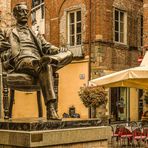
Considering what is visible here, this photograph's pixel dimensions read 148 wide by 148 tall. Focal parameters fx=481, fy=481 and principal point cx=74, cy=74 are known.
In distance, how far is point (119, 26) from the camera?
954 inches

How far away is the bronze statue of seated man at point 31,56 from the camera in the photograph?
21.6ft

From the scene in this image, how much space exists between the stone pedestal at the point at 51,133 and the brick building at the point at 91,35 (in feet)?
52.3

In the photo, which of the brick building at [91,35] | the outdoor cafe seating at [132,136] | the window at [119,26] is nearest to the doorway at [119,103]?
the brick building at [91,35]

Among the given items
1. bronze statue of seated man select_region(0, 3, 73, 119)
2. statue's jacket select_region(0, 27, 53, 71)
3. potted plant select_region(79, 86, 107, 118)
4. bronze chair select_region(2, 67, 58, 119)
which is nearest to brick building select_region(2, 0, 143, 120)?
potted plant select_region(79, 86, 107, 118)

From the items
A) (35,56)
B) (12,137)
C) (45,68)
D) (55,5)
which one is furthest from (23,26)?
(55,5)

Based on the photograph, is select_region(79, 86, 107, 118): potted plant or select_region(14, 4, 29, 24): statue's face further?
select_region(79, 86, 107, 118): potted plant

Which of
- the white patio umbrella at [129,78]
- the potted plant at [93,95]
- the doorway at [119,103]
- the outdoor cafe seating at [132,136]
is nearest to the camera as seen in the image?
the white patio umbrella at [129,78]

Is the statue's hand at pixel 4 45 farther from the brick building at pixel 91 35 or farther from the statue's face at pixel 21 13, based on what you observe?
the brick building at pixel 91 35

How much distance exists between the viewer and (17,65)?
6859 mm

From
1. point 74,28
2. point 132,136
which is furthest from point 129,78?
point 74,28

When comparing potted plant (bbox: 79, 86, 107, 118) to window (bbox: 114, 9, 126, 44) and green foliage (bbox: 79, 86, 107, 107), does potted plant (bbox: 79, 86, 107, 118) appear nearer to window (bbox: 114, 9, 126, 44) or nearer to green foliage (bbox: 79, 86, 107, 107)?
green foliage (bbox: 79, 86, 107, 107)

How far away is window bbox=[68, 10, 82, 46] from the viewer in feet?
78.4

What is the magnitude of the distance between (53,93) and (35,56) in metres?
0.71

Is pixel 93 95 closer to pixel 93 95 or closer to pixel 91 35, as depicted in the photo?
pixel 93 95
